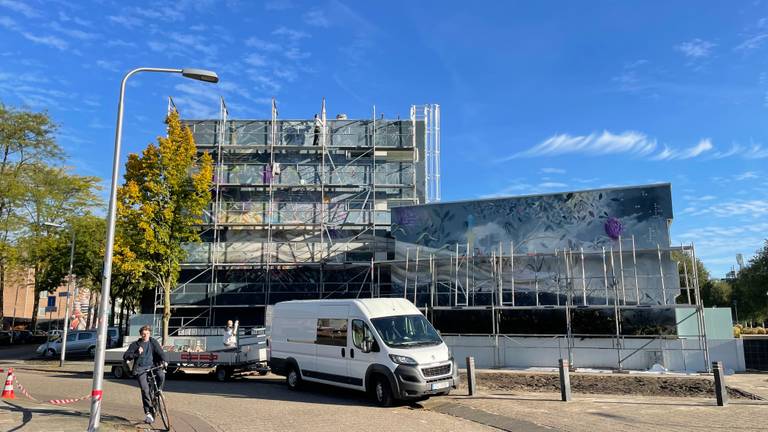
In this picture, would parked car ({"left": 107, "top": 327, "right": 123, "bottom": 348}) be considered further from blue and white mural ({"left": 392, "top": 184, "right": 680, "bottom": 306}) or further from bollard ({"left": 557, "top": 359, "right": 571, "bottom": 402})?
bollard ({"left": 557, "top": 359, "right": 571, "bottom": 402})

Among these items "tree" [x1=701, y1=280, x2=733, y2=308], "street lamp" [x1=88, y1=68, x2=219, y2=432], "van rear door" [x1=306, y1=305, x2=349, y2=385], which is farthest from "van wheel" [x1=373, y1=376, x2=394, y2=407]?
"tree" [x1=701, y1=280, x2=733, y2=308]

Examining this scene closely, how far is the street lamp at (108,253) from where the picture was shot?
28.4ft

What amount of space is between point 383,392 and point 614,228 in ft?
46.5

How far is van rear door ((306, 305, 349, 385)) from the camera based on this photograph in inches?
511

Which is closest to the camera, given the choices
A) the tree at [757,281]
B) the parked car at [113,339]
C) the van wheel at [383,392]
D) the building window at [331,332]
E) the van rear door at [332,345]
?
the van wheel at [383,392]

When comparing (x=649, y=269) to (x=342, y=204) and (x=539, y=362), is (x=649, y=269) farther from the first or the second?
(x=342, y=204)

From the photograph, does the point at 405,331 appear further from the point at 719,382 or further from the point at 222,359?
the point at 222,359

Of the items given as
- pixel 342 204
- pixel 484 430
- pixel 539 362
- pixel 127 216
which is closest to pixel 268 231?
pixel 342 204

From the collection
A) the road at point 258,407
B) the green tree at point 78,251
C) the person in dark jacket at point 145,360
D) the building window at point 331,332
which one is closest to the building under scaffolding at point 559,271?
the building window at point 331,332

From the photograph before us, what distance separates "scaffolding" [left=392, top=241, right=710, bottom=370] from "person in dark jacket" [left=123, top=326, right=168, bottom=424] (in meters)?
12.9

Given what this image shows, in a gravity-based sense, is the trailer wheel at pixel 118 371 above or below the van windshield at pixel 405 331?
below

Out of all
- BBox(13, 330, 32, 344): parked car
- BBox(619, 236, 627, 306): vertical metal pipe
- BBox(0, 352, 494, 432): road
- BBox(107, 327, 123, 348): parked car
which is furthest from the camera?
BBox(13, 330, 32, 344): parked car

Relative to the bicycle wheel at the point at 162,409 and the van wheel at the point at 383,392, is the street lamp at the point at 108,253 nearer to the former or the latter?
the bicycle wheel at the point at 162,409

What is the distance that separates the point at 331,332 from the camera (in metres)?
13.5
